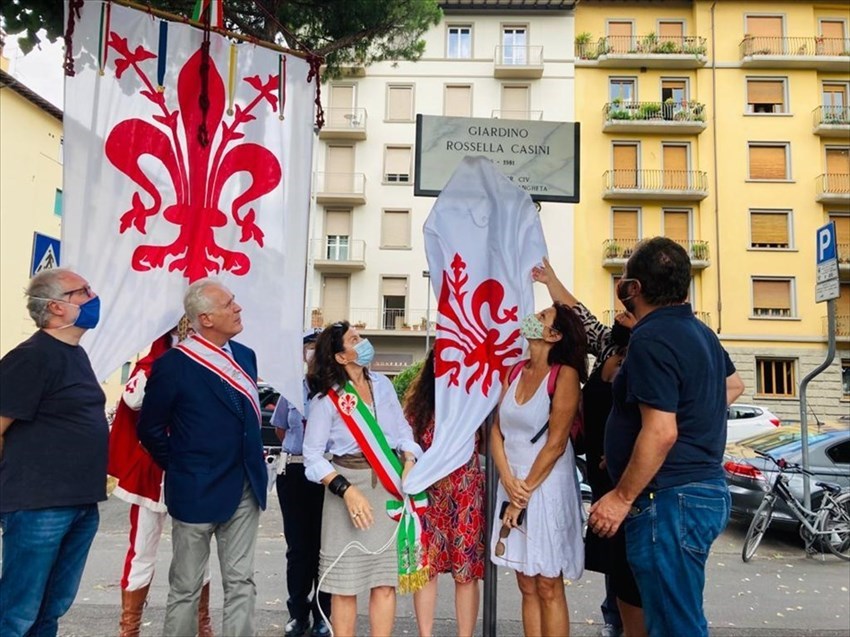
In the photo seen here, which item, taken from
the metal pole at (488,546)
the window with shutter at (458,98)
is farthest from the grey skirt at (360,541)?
the window with shutter at (458,98)

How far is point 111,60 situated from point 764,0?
3325 centimetres

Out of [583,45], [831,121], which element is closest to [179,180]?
[583,45]

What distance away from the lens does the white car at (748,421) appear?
1797cm

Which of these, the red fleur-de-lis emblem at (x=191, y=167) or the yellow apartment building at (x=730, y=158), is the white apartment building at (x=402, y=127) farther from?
the red fleur-de-lis emblem at (x=191, y=167)

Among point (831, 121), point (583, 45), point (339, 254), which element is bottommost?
point (339, 254)

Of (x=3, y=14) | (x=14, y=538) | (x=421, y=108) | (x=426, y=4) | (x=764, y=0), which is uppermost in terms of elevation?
(x=764, y=0)

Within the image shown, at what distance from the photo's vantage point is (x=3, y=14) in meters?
5.06

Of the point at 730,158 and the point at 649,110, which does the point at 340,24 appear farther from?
the point at 730,158

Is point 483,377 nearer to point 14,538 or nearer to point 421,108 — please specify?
point 14,538

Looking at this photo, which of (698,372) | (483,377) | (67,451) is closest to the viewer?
(698,372)

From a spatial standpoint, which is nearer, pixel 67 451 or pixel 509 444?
pixel 67 451

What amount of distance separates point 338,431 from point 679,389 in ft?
5.90

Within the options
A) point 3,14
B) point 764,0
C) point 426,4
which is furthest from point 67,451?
point 764,0

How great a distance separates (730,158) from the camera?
29219 millimetres
